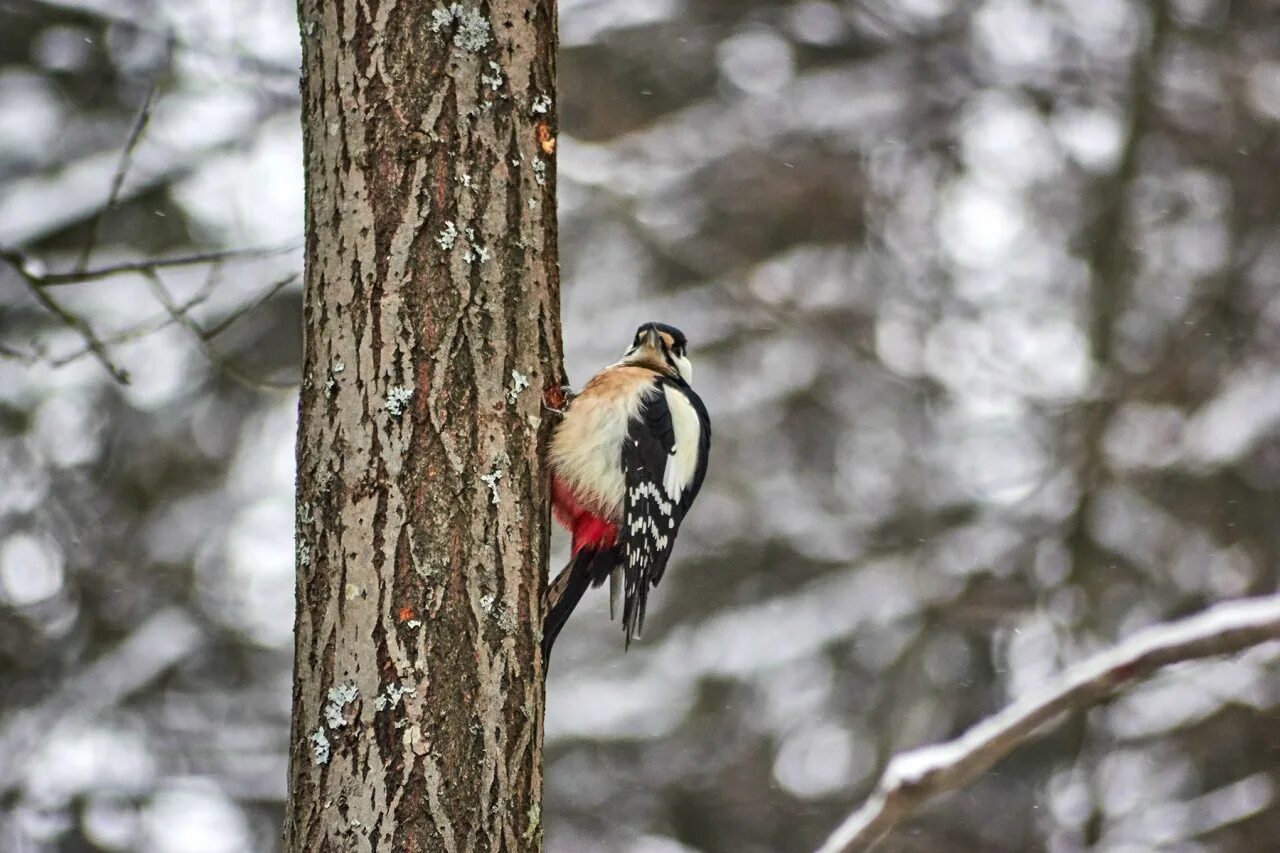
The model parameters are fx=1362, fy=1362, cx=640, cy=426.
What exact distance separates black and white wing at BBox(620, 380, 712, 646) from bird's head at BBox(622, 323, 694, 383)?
0.31m

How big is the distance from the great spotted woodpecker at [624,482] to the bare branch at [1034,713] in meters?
1.18

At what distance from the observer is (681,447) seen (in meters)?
4.02

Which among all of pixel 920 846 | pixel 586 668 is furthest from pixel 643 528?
pixel 586 668

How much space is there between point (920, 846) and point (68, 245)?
547 cm

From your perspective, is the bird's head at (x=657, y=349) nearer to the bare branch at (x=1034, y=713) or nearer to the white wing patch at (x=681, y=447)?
the white wing patch at (x=681, y=447)

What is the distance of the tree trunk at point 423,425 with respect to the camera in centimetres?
214

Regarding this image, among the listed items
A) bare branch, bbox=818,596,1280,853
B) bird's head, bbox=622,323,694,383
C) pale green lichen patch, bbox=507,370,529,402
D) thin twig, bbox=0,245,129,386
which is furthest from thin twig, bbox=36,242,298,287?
bare branch, bbox=818,596,1280,853

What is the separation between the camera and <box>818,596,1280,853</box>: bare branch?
1.94 meters

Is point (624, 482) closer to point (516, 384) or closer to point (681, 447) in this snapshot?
point (681, 447)

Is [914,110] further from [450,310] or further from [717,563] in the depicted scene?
[450,310]

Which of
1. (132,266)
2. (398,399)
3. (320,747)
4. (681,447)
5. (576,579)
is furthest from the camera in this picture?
(681,447)

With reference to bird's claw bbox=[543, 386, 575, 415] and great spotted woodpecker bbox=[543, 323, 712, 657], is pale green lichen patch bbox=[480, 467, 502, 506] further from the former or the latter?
great spotted woodpecker bbox=[543, 323, 712, 657]

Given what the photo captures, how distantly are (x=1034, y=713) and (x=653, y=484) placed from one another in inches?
74.8

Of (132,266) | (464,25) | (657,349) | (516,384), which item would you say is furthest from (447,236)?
(657,349)
